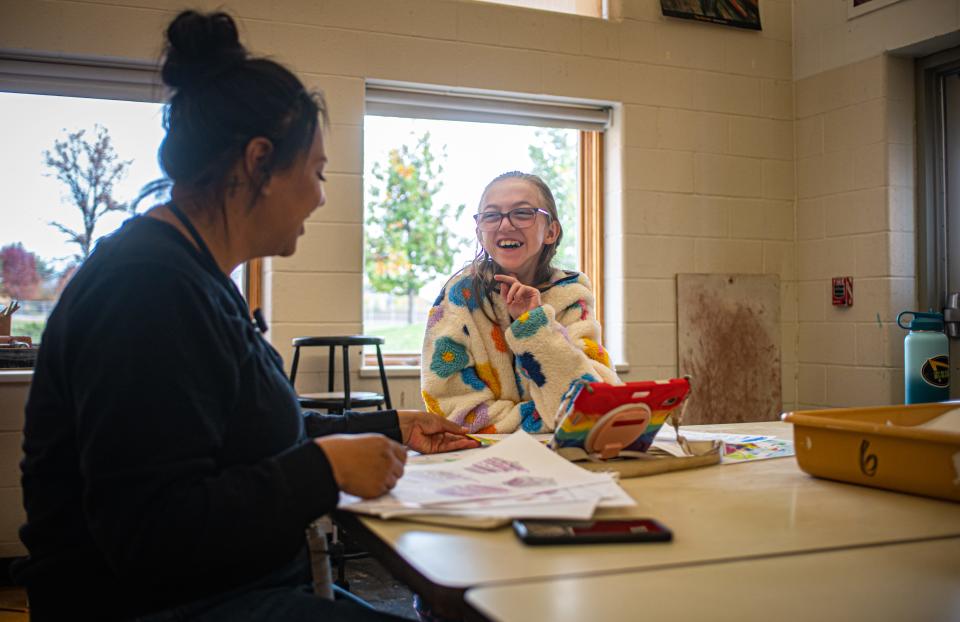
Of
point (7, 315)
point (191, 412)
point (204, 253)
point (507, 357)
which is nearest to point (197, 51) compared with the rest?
point (204, 253)

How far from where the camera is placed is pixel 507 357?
1976 mm

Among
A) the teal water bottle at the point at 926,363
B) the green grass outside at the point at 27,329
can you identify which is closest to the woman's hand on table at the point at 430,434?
the teal water bottle at the point at 926,363

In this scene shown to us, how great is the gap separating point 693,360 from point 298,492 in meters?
3.23

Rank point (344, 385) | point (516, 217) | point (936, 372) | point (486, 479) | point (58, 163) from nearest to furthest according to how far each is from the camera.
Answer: point (486, 479) → point (516, 217) → point (936, 372) → point (344, 385) → point (58, 163)

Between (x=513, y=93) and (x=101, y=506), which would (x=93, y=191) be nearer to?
(x=513, y=93)

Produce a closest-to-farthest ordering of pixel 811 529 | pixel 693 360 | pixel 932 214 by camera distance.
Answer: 1. pixel 811 529
2. pixel 932 214
3. pixel 693 360

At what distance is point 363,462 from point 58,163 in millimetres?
2817

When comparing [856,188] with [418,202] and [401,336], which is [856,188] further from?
[401,336]

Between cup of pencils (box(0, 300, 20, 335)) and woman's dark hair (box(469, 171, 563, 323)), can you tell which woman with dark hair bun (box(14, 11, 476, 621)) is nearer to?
woman's dark hair (box(469, 171, 563, 323))

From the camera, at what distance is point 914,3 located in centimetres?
344

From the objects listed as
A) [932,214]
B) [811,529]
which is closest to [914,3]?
[932,214]

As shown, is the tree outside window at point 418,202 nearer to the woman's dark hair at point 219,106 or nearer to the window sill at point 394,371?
the window sill at point 394,371

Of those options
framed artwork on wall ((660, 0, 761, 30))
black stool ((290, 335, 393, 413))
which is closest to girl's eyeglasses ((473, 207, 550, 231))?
black stool ((290, 335, 393, 413))

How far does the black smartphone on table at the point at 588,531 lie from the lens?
2.82 ft
